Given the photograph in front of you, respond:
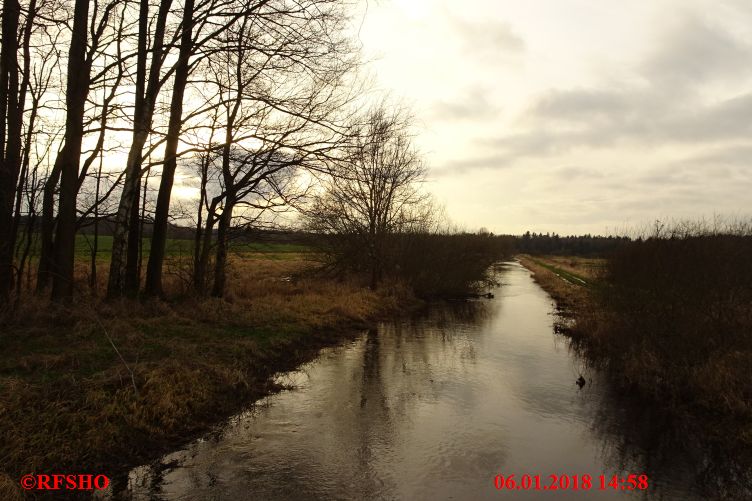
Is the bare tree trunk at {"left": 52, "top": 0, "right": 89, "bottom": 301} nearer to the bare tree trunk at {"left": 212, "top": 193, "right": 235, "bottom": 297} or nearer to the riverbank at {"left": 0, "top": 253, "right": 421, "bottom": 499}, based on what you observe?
the riverbank at {"left": 0, "top": 253, "right": 421, "bottom": 499}

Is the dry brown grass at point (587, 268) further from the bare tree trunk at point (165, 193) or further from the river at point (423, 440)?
the bare tree trunk at point (165, 193)

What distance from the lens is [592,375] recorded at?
11.7 meters

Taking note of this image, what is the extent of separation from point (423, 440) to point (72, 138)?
10013mm

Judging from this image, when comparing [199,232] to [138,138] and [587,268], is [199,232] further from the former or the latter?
[587,268]

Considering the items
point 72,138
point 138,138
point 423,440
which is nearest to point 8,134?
point 72,138

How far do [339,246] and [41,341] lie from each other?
18.2m

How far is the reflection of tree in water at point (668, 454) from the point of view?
6328 millimetres

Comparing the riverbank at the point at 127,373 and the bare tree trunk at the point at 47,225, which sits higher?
the bare tree trunk at the point at 47,225

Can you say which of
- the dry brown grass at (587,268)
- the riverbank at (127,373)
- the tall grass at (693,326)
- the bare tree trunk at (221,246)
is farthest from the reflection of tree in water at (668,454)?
the bare tree trunk at (221,246)

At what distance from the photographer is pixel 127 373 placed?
24.9ft

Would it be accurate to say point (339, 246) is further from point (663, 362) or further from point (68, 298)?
point (663, 362)

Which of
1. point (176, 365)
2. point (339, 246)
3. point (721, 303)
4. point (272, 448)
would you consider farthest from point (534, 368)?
point (339, 246)

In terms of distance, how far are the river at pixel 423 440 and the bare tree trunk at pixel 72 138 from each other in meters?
5.91

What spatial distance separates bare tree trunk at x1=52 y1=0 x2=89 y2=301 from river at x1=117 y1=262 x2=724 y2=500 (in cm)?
591
